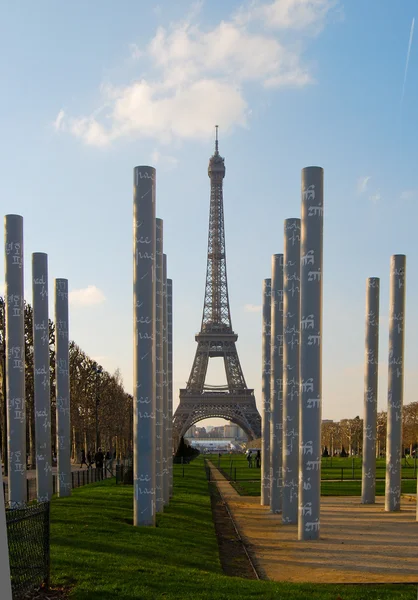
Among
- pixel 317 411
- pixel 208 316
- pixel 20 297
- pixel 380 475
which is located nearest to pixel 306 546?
pixel 317 411

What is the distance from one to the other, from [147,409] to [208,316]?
8487 centimetres

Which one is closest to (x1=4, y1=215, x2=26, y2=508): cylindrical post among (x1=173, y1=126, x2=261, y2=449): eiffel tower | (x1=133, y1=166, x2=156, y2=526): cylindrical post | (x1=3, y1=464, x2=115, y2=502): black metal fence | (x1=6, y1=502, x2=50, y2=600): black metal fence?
(x1=3, y1=464, x2=115, y2=502): black metal fence

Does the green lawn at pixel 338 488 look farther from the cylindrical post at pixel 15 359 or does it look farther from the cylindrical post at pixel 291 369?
the cylindrical post at pixel 15 359

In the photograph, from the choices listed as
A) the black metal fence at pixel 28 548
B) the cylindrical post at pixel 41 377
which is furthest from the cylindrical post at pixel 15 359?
the black metal fence at pixel 28 548

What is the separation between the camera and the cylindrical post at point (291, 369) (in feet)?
73.3

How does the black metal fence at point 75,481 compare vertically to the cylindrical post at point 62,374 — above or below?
below

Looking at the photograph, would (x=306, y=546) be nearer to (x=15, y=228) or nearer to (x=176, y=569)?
(x=176, y=569)

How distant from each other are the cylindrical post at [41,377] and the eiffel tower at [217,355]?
67.1m

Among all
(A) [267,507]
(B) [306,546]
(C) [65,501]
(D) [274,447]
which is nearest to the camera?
(B) [306,546]

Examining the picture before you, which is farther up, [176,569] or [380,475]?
[176,569]

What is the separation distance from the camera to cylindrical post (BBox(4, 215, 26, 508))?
23.6m

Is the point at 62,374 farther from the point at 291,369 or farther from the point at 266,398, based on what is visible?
the point at 291,369

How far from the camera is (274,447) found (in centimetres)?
2603

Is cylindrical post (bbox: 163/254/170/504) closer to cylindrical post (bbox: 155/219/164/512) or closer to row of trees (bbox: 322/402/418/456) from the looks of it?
cylindrical post (bbox: 155/219/164/512)
